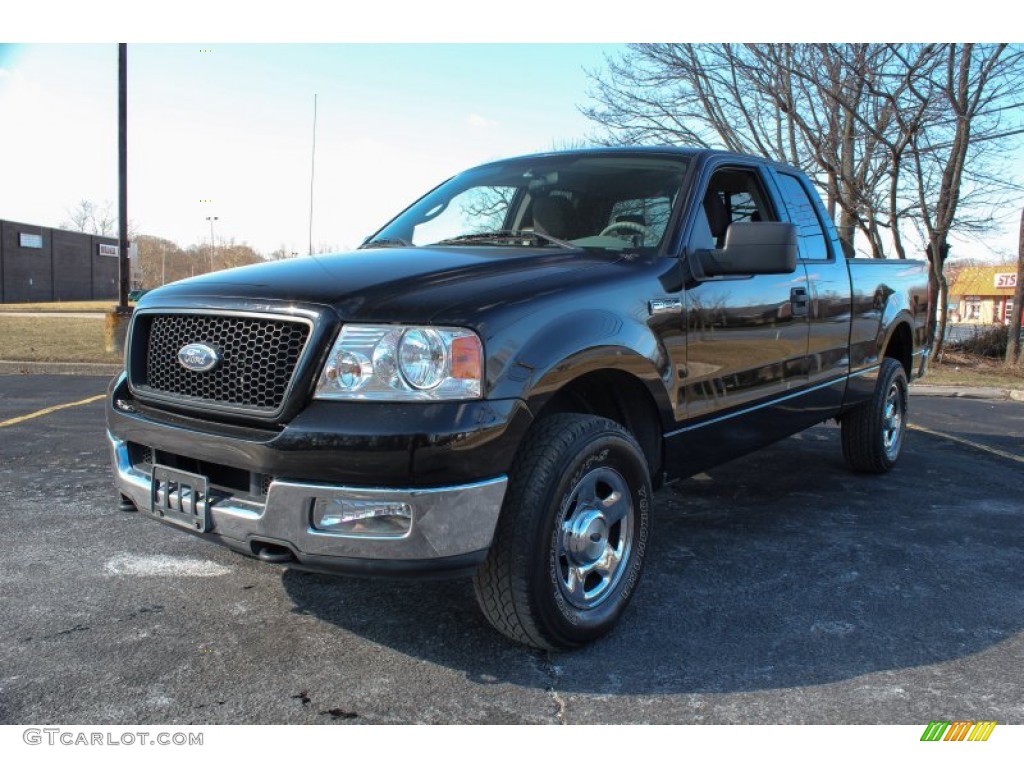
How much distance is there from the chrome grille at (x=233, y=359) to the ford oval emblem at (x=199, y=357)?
2cm

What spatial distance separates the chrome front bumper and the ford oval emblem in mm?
512

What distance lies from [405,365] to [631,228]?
157 cm

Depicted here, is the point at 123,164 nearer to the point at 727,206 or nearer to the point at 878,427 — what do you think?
the point at 727,206

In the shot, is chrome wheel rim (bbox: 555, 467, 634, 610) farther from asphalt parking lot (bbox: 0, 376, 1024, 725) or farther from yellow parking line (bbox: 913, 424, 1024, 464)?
yellow parking line (bbox: 913, 424, 1024, 464)

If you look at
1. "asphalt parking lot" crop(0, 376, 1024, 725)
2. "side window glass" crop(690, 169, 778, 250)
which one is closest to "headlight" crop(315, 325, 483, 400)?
"asphalt parking lot" crop(0, 376, 1024, 725)

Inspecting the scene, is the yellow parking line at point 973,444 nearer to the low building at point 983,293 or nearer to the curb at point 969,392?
the curb at point 969,392

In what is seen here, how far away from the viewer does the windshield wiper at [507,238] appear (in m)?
3.47

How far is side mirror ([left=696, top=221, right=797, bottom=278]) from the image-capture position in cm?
332

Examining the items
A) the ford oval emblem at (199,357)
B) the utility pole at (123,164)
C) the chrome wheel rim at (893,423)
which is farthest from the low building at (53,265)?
the ford oval emblem at (199,357)

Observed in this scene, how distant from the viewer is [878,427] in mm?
5527

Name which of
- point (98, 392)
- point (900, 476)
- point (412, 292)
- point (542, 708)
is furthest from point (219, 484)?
point (98, 392)

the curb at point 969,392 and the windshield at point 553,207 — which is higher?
the windshield at point 553,207
